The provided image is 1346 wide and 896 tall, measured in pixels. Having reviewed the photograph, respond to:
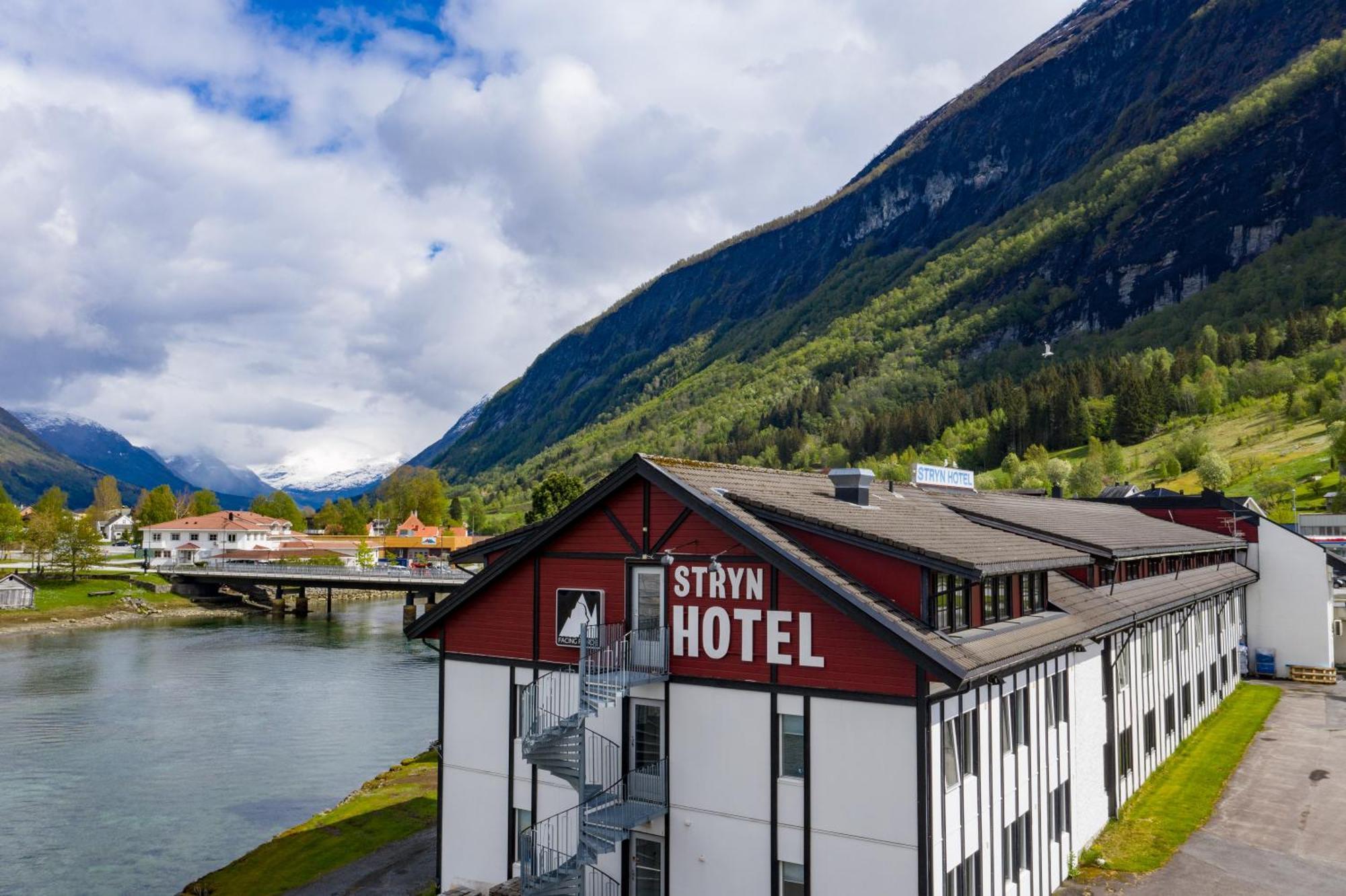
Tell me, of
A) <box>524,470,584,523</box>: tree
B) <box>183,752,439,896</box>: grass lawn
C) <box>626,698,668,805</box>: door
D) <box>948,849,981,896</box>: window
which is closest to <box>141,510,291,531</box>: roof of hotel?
<box>524,470,584,523</box>: tree

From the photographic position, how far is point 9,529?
464ft

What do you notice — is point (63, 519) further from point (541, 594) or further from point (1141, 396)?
point (1141, 396)

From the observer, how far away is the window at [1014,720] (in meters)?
21.4

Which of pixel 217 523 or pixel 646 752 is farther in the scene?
pixel 217 523

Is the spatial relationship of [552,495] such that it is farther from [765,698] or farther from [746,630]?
[765,698]

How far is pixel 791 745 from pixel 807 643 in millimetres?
2180

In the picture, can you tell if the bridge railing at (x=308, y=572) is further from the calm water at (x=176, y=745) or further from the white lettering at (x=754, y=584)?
the white lettering at (x=754, y=584)

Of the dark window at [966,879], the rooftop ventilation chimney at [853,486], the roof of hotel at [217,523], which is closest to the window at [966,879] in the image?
the dark window at [966,879]

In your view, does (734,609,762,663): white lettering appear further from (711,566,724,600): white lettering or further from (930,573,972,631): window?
(930,573,972,631): window

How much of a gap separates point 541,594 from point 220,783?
26.7m

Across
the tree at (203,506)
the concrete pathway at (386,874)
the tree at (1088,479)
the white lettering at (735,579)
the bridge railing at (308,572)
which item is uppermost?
the tree at (1088,479)

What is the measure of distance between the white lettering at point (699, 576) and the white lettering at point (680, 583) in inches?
8.7

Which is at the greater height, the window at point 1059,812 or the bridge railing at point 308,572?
the bridge railing at point 308,572

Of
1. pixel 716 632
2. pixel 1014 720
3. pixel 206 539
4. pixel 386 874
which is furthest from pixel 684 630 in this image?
pixel 206 539
